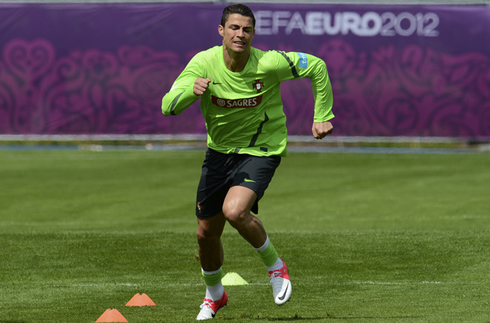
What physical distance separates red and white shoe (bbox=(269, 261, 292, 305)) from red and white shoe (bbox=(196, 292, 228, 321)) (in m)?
0.54

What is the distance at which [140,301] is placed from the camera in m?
8.45

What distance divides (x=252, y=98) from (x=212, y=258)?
147cm

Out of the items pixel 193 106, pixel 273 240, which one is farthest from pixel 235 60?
pixel 193 106

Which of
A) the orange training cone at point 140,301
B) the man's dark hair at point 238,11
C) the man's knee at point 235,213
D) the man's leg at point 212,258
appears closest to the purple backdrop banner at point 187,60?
the orange training cone at point 140,301

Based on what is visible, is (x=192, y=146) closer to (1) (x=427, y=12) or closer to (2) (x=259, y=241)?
(1) (x=427, y=12)

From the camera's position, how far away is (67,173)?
891 inches

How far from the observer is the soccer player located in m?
7.61

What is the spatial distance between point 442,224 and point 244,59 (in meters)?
8.49

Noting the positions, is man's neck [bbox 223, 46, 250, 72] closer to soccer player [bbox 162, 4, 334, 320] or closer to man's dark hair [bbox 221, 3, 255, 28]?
soccer player [bbox 162, 4, 334, 320]

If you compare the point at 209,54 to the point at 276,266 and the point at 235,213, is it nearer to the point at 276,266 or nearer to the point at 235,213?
the point at 235,213

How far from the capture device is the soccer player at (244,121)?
300 inches

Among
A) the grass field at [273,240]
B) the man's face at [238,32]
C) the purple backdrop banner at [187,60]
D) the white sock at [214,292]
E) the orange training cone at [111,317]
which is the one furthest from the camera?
the purple backdrop banner at [187,60]

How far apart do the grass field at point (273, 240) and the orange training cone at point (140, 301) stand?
0.35ft

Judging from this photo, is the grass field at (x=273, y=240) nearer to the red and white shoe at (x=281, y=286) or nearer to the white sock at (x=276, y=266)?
the red and white shoe at (x=281, y=286)
